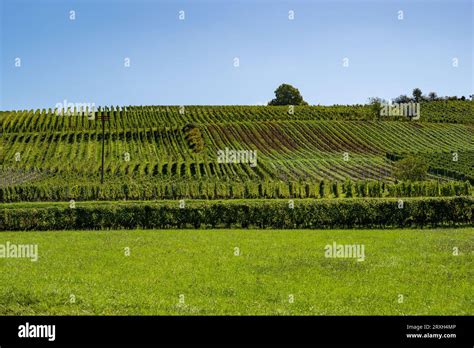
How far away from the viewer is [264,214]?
3653 centimetres

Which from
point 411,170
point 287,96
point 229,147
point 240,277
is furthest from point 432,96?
point 240,277

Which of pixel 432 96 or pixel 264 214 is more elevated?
pixel 432 96

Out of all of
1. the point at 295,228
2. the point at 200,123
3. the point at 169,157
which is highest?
the point at 200,123

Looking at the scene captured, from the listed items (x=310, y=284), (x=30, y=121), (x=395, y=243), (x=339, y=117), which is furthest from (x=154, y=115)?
(x=310, y=284)

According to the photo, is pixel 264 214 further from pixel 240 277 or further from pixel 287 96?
pixel 287 96

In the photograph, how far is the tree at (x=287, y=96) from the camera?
14925cm

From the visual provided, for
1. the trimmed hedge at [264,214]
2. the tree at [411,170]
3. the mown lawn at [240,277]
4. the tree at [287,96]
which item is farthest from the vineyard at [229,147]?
the tree at [287,96]

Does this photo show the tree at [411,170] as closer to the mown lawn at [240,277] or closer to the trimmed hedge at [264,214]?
the trimmed hedge at [264,214]

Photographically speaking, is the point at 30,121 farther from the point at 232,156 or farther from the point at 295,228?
the point at 295,228

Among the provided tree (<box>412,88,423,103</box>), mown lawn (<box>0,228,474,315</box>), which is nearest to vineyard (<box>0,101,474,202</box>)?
mown lawn (<box>0,228,474,315</box>)

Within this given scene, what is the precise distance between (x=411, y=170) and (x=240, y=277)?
48300 millimetres
